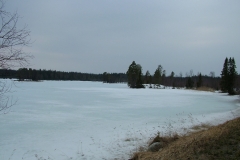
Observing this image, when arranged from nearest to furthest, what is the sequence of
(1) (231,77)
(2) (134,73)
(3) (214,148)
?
(3) (214,148), (1) (231,77), (2) (134,73)

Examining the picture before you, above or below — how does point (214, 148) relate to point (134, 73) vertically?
below

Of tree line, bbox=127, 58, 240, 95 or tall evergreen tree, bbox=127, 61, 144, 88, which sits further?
tall evergreen tree, bbox=127, 61, 144, 88

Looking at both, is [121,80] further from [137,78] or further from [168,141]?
[168,141]

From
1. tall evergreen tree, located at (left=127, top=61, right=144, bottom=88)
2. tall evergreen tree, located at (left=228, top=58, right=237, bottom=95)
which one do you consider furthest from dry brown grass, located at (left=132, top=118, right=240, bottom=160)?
tall evergreen tree, located at (left=127, top=61, right=144, bottom=88)

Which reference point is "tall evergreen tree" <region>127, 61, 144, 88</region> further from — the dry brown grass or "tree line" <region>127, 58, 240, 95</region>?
the dry brown grass

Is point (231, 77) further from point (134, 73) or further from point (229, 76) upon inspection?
point (134, 73)

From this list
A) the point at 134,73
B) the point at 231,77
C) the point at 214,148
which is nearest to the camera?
the point at 214,148

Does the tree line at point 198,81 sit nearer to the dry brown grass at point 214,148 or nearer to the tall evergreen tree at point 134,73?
the tall evergreen tree at point 134,73

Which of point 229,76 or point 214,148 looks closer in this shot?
point 214,148

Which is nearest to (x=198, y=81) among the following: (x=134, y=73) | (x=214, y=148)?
(x=134, y=73)

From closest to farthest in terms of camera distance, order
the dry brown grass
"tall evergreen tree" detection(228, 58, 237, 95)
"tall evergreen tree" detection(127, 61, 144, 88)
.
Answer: the dry brown grass → "tall evergreen tree" detection(228, 58, 237, 95) → "tall evergreen tree" detection(127, 61, 144, 88)

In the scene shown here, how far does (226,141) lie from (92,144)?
5.74 meters

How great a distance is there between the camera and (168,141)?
731 cm

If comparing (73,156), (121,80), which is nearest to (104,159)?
(73,156)
